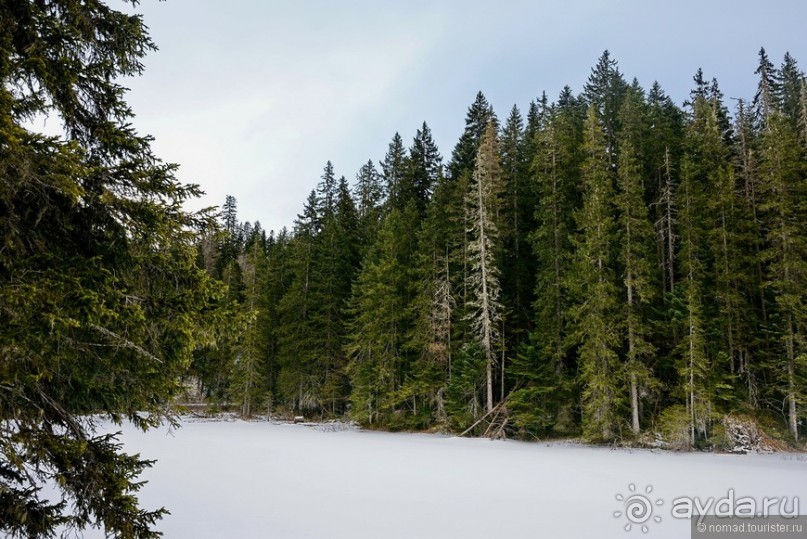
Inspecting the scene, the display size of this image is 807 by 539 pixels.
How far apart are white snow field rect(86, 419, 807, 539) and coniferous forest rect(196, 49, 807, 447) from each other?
157 inches

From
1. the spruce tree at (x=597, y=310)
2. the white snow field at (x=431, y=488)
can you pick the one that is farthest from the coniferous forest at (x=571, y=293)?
the white snow field at (x=431, y=488)

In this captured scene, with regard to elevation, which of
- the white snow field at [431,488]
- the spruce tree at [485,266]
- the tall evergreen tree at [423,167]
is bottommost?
the white snow field at [431,488]

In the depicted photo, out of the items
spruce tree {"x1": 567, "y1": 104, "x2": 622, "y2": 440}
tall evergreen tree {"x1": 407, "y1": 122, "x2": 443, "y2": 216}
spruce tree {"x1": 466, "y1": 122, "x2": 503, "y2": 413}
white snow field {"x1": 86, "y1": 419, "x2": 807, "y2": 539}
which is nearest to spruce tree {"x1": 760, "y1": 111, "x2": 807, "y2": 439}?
white snow field {"x1": 86, "y1": 419, "x2": 807, "y2": 539}

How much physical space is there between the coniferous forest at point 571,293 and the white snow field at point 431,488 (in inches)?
157

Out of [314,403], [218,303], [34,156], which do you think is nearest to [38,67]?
[34,156]

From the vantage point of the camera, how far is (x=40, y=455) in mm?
3857

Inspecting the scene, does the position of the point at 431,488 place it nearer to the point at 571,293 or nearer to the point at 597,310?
the point at 597,310

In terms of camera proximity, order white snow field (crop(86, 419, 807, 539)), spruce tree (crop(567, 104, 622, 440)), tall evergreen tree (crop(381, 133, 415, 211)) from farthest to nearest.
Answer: tall evergreen tree (crop(381, 133, 415, 211)) → spruce tree (crop(567, 104, 622, 440)) → white snow field (crop(86, 419, 807, 539))

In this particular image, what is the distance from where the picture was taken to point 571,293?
21.9m

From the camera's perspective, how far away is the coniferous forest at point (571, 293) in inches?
794

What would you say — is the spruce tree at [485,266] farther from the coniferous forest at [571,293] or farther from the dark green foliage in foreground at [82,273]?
the dark green foliage in foreground at [82,273]

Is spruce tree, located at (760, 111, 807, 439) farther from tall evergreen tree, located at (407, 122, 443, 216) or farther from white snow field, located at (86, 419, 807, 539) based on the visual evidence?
tall evergreen tree, located at (407, 122, 443, 216)

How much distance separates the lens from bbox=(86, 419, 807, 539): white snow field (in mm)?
6914

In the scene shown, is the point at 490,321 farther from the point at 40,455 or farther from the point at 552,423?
the point at 40,455
